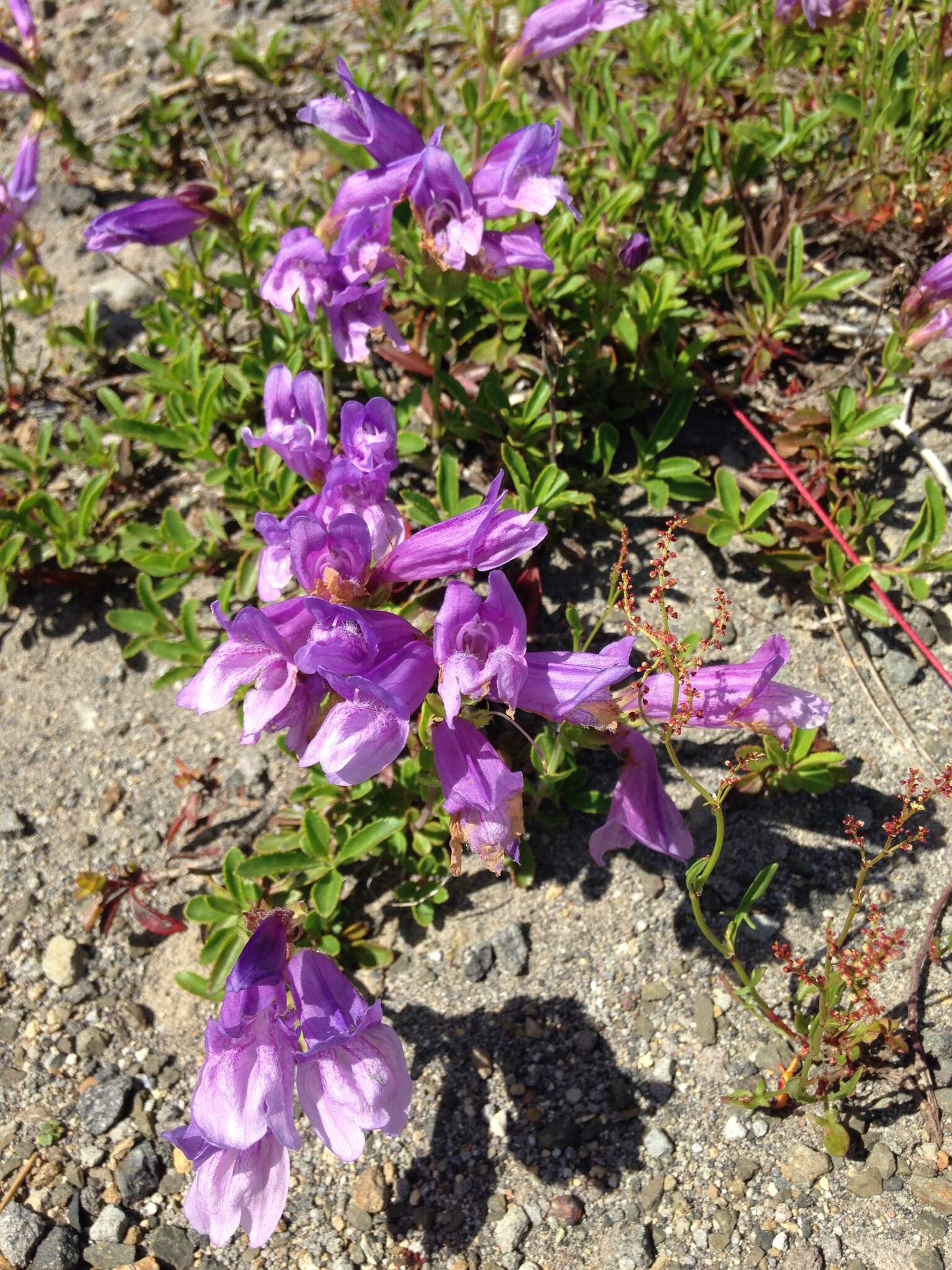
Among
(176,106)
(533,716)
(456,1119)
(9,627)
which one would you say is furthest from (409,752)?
(176,106)

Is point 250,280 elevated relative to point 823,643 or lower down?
elevated

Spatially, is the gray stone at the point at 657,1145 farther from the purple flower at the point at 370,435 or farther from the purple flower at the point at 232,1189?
the purple flower at the point at 370,435

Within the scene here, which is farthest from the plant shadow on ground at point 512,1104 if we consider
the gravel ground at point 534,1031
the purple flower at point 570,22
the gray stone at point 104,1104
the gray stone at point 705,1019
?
the purple flower at point 570,22

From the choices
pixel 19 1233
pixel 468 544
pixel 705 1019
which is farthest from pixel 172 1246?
pixel 468 544

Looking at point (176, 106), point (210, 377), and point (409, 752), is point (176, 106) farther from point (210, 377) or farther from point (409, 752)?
point (409, 752)

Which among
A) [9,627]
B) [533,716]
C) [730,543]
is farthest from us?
[9,627]

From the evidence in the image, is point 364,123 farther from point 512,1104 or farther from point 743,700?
point 512,1104
